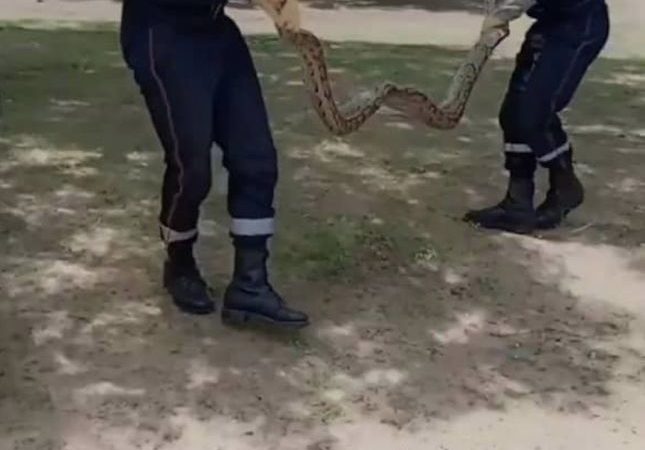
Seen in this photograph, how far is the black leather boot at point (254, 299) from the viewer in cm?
454

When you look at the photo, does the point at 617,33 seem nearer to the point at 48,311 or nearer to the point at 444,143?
the point at 444,143

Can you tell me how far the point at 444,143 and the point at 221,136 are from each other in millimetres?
3115

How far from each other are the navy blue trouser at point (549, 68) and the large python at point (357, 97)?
0.20 metres

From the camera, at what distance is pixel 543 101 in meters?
5.70

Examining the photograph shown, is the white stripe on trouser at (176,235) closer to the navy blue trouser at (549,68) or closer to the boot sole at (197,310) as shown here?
Answer: the boot sole at (197,310)

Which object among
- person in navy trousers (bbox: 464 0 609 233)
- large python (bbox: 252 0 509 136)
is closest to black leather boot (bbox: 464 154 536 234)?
person in navy trousers (bbox: 464 0 609 233)

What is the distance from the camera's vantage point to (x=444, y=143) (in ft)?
24.7

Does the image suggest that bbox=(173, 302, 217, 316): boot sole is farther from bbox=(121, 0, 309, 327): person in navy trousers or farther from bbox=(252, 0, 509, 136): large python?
bbox=(252, 0, 509, 136): large python

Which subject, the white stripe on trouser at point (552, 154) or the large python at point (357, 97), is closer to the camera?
the large python at point (357, 97)

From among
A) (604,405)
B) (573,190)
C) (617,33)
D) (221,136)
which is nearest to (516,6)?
(573,190)

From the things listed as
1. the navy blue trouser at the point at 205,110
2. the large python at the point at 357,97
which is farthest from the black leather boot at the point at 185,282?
the large python at the point at 357,97

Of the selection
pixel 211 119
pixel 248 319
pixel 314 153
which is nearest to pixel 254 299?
pixel 248 319

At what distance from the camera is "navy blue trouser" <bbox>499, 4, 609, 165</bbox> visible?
5.67 metres

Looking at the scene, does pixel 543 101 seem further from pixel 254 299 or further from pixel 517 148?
pixel 254 299
